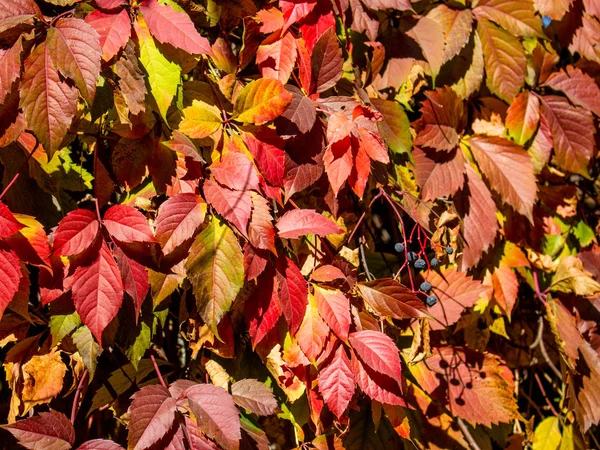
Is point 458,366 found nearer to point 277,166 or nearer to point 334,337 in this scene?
point 334,337

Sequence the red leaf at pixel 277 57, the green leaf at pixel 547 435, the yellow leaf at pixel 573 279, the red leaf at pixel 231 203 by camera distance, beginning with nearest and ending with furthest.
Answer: the red leaf at pixel 231 203
the red leaf at pixel 277 57
the yellow leaf at pixel 573 279
the green leaf at pixel 547 435

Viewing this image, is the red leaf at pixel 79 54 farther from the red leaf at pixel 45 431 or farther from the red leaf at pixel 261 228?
the red leaf at pixel 45 431

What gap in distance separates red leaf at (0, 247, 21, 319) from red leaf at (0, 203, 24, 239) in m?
0.04

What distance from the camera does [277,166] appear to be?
3.92 feet

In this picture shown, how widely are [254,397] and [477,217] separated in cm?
73

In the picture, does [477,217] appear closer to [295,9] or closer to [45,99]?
[295,9]

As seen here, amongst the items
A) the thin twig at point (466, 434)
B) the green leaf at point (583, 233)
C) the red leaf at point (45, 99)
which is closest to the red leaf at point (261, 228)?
the red leaf at point (45, 99)

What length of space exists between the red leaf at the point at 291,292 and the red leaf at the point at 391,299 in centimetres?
13

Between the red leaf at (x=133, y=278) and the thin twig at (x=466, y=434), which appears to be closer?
the red leaf at (x=133, y=278)

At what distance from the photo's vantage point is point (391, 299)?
47.2 inches

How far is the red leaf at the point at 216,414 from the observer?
3.46ft

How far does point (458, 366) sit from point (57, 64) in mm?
1208

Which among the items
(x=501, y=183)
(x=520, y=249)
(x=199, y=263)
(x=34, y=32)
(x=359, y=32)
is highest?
(x=34, y=32)

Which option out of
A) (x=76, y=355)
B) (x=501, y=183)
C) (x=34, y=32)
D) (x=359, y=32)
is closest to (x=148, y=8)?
(x=34, y=32)
